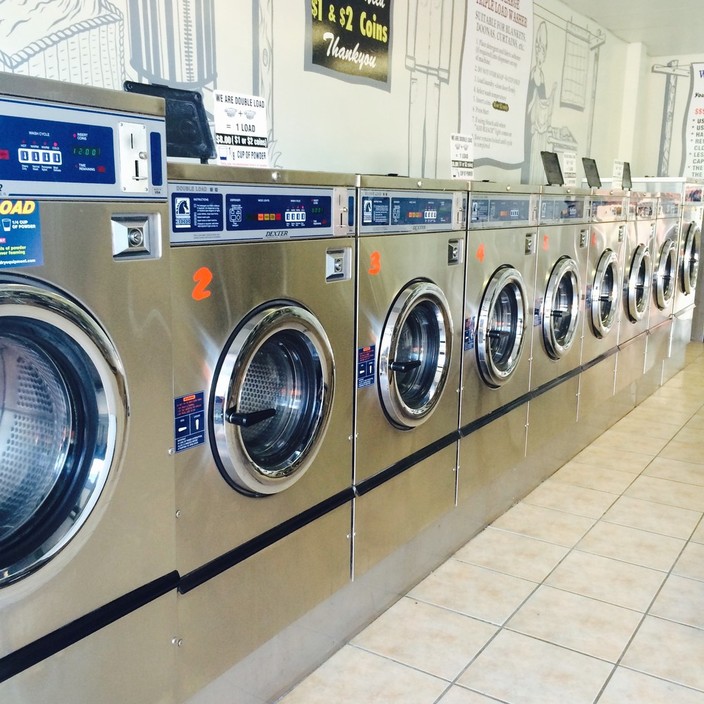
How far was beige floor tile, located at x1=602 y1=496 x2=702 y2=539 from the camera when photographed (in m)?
3.67

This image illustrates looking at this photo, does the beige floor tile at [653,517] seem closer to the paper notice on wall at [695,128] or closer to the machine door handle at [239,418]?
the machine door handle at [239,418]

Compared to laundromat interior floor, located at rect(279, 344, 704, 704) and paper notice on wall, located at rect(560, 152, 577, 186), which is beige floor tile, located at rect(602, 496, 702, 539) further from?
paper notice on wall, located at rect(560, 152, 577, 186)

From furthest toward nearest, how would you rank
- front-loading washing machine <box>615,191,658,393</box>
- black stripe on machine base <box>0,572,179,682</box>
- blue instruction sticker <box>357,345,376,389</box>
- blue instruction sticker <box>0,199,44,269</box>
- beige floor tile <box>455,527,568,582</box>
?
front-loading washing machine <box>615,191,658,393</box> → beige floor tile <box>455,527,568,582</box> → blue instruction sticker <box>357,345,376,389</box> → black stripe on machine base <box>0,572,179,682</box> → blue instruction sticker <box>0,199,44,269</box>

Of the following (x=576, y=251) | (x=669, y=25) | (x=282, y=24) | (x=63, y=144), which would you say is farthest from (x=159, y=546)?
(x=669, y=25)

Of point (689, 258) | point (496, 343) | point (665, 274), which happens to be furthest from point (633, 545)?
point (689, 258)

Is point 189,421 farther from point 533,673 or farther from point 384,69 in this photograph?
point 384,69

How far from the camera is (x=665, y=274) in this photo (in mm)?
5820

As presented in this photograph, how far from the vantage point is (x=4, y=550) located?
57.9 inches

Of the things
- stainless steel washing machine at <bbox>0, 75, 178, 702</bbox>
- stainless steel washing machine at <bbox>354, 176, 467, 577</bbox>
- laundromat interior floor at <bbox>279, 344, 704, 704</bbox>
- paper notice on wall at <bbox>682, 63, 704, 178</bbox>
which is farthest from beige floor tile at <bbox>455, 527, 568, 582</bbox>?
paper notice on wall at <bbox>682, 63, 704, 178</bbox>

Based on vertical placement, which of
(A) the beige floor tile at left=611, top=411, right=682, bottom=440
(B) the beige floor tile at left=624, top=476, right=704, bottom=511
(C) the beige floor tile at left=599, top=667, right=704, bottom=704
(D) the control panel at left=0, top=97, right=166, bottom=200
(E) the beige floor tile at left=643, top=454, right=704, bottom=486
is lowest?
(A) the beige floor tile at left=611, top=411, right=682, bottom=440

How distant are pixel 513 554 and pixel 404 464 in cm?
87

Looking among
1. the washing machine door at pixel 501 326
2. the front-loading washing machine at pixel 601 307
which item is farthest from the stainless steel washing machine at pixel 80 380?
the front-loading washing machine at pixel 601 307

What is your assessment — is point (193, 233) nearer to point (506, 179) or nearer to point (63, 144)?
point (63, 144)

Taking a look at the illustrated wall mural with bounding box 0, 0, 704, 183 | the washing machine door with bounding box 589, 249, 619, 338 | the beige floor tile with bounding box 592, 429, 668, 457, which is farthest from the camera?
the beige floor tile with bounding box 592, 429, 668, 457
